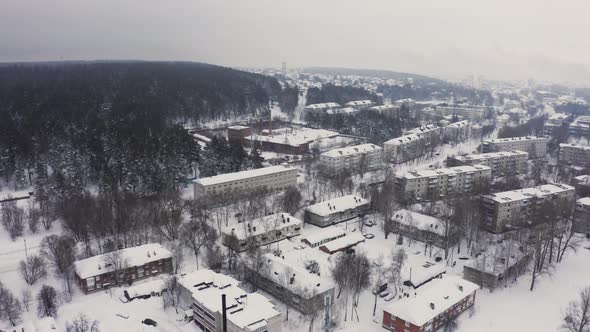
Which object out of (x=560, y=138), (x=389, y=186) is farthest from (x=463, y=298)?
(x=560, y=138)

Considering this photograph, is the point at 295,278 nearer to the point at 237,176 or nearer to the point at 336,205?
the point at 336,205

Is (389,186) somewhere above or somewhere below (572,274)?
above

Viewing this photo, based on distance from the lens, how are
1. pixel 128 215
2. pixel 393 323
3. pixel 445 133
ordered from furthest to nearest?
pixel 445 133, pixel 128 215, pixel 393 323

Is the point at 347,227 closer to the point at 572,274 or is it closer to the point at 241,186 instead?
the point at 241,186

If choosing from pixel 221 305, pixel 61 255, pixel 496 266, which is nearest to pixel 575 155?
pixel 496 266

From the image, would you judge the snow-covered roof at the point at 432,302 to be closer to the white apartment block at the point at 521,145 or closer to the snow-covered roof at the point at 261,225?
the snow-covered roof at the point at 261,225

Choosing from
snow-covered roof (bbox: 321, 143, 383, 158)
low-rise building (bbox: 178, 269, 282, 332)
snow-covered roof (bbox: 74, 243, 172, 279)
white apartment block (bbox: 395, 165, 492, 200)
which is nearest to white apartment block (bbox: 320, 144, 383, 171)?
snow-covered roof (bbox: 321, 143, 383, 158)
